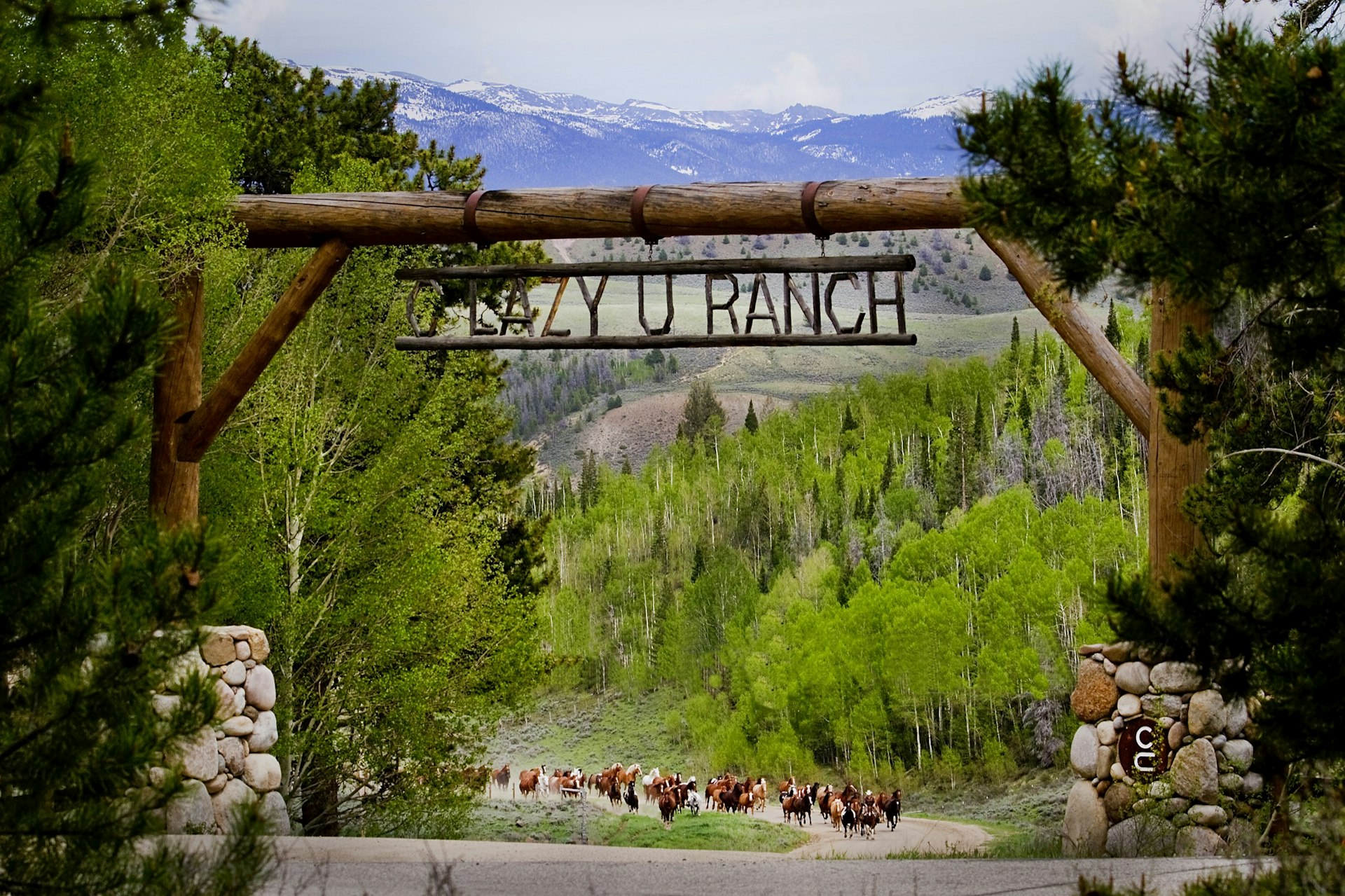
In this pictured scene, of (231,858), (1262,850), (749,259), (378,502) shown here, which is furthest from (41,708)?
(378,502)

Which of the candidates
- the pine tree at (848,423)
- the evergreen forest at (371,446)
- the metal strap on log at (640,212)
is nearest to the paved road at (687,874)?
the evergreen forest at (371,446)

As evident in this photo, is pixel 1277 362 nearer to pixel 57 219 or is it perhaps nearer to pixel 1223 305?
pixel 1223 305

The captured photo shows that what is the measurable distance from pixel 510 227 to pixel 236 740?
133 inches

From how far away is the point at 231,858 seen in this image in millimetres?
3305

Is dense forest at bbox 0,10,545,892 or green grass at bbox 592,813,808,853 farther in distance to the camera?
green grass at bbox 592,813,808,853

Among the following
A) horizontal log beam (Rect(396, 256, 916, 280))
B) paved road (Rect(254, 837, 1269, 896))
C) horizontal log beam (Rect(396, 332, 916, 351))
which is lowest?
paved road (Rect(254, 837, 1269, 896))

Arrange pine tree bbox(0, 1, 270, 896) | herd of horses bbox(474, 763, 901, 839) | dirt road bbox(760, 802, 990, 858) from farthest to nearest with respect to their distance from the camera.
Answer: herd of horses bbox(474, 763, 901, 839) < dirt road bbox(760, 802, 990, 858) < pine tree bbox(0, 1, 270, 896)

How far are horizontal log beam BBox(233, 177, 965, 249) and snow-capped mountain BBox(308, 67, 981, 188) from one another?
79.1 m

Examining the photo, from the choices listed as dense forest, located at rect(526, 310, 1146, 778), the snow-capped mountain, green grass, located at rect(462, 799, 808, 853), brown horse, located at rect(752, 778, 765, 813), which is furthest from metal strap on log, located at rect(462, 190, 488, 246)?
the snow-capped mountain

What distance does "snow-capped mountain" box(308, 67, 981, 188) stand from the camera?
9356cm

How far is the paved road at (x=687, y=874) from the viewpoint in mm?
6348

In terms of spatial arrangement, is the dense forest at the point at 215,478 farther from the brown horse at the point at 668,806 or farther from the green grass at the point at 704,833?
the brown horse at the point at 668,806

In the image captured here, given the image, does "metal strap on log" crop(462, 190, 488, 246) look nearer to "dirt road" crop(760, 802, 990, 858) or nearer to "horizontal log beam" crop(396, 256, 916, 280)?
"horizontal log beam" crop(396, 256, 916, 280)

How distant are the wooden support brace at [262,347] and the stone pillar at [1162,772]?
4.78 metres
